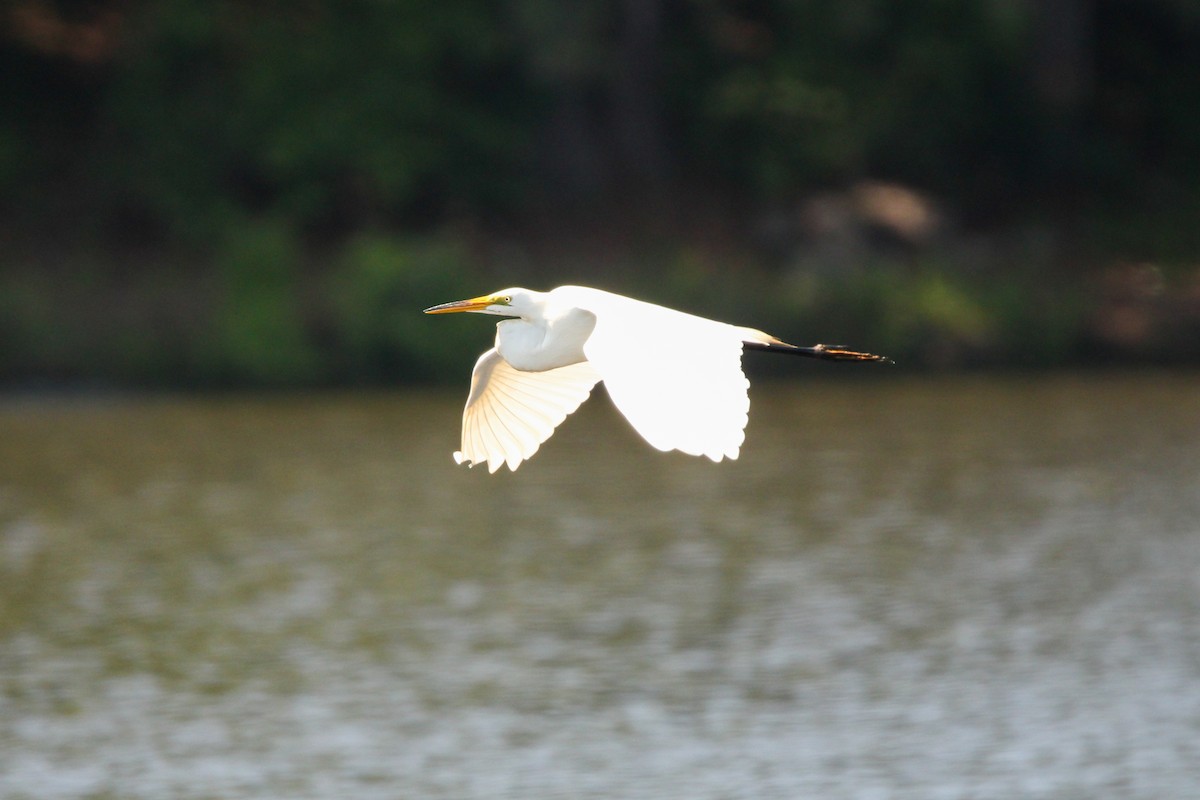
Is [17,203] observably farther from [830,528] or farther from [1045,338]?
[830,528]

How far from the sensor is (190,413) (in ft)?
70.9

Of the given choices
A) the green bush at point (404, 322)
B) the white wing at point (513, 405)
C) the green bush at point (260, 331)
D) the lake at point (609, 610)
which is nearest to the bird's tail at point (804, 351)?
the white wing at point (513, 405)

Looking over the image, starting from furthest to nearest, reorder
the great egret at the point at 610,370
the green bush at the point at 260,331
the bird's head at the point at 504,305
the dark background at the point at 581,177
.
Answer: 1. the dark background at the point at 581,177
2. the green bush at the point at 260,331
3. the bird's head at the point at 504,305
4. the great egret at the point at 610,370

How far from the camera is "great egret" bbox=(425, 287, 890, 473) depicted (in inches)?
186

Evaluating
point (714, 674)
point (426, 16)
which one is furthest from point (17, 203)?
point (714, 674)

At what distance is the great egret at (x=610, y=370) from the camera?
15.5 feet

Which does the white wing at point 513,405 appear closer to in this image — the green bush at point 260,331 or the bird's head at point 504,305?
the bird's head at point 504,305

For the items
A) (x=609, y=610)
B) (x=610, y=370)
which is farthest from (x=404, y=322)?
(x=610, y=370)

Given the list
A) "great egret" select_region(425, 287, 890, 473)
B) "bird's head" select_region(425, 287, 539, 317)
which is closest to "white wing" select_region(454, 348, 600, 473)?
"great egret" select_region(425, 287, 890, 473)

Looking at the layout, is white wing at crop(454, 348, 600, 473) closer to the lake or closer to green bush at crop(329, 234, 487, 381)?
the lake

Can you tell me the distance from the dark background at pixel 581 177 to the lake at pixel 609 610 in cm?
238

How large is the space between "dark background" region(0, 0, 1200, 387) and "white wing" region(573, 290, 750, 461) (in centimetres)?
1702

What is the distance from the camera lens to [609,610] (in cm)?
1259

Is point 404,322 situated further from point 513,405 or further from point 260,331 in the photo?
point 513,405
